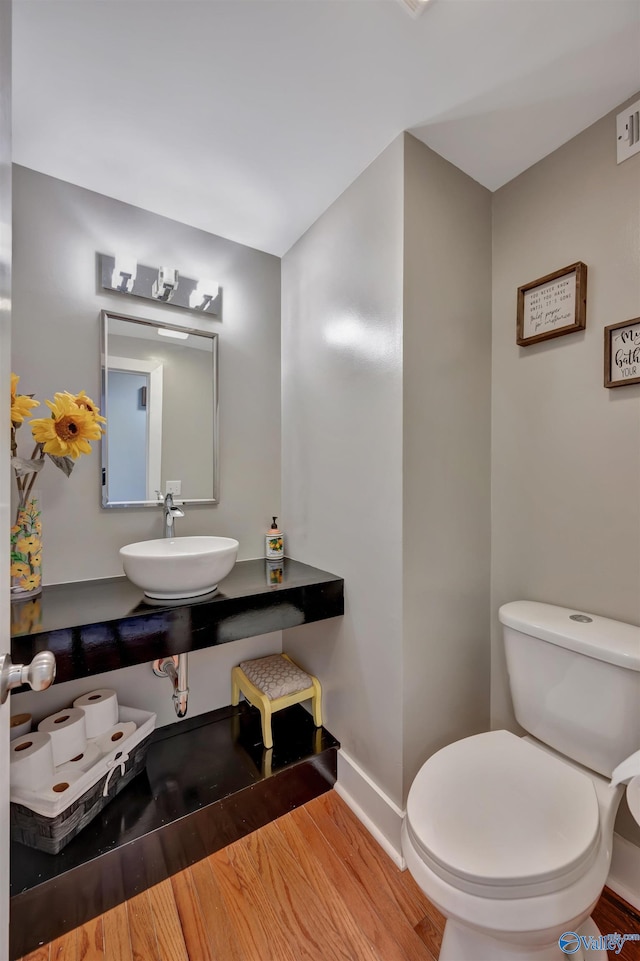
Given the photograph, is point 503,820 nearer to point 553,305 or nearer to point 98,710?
point 98,710

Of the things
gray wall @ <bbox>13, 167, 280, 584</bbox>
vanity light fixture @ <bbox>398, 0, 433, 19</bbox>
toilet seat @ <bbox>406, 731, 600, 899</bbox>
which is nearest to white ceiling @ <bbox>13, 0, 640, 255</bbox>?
vanity light fixture @ <bbox>398, 0, 433, 19</bbox>

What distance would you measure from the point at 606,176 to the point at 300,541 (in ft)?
5.62

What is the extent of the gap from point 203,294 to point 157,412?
581mm

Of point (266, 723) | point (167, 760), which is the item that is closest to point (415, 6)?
point (266, 723)

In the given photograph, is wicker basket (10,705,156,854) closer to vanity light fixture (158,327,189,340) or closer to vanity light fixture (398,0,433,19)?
vanity light fixture (158,327,189,340)

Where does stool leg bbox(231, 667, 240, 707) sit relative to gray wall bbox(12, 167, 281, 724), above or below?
below

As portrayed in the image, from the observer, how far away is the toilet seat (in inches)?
31.9

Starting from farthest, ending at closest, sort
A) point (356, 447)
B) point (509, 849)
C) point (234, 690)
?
point (234, 690), point (356, 447), point (509, 849)

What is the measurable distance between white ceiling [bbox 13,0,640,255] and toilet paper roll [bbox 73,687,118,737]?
6.39 ft

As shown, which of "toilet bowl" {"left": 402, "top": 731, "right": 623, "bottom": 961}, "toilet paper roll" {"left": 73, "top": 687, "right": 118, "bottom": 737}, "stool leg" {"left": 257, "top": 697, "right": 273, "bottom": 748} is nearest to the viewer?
"toilet bowl" {"left": 402, "top": 731, "right": 623, "bottom": 961}

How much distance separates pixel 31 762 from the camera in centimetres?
119

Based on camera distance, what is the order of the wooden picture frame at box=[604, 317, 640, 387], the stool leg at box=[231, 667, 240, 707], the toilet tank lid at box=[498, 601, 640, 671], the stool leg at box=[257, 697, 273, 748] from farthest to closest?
1. the stool leg at box=[231, 667, 240, 707]
2. the stool leg at box=[257, 697, 273, 748]
3. the wooden picture frame at box=[604, 317, 640, 387]
4. the toilet tank lid at box=[498, 601, 640, 671]

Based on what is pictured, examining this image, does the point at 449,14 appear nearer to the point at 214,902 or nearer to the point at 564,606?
the point at 564,606

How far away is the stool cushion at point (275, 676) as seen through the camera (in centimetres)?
166
